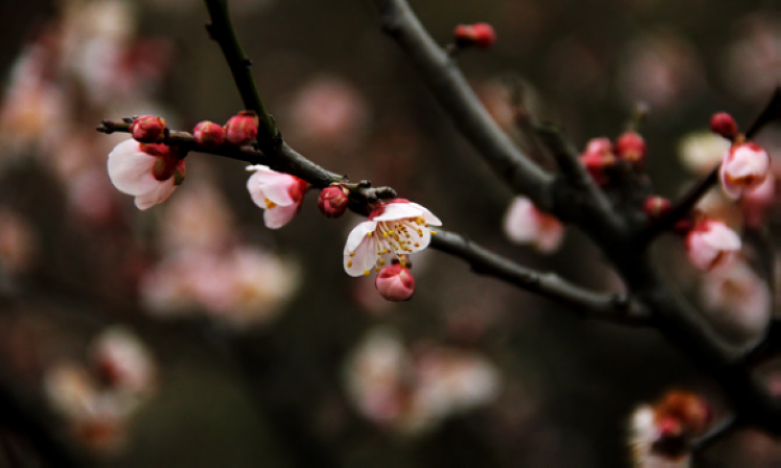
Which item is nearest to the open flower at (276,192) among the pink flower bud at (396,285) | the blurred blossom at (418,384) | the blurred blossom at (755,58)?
the pink flower bud at (396,285)

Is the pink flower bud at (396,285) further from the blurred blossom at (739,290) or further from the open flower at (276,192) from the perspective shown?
the blurred blossom at (739,290)

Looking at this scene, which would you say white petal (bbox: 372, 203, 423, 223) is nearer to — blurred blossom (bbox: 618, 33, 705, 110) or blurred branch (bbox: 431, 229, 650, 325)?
blurred branch (bbox: 431, 229, 650, 325)

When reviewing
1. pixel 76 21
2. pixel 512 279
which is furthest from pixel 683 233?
pixel 76 21

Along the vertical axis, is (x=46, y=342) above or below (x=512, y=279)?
below

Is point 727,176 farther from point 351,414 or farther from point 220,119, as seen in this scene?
point 220,119

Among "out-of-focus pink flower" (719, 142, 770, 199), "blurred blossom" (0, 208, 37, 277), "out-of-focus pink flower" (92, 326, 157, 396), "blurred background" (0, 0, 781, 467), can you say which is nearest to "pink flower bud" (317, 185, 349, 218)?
"out-of-focus pink flower" (719, 142, 770, 199)
